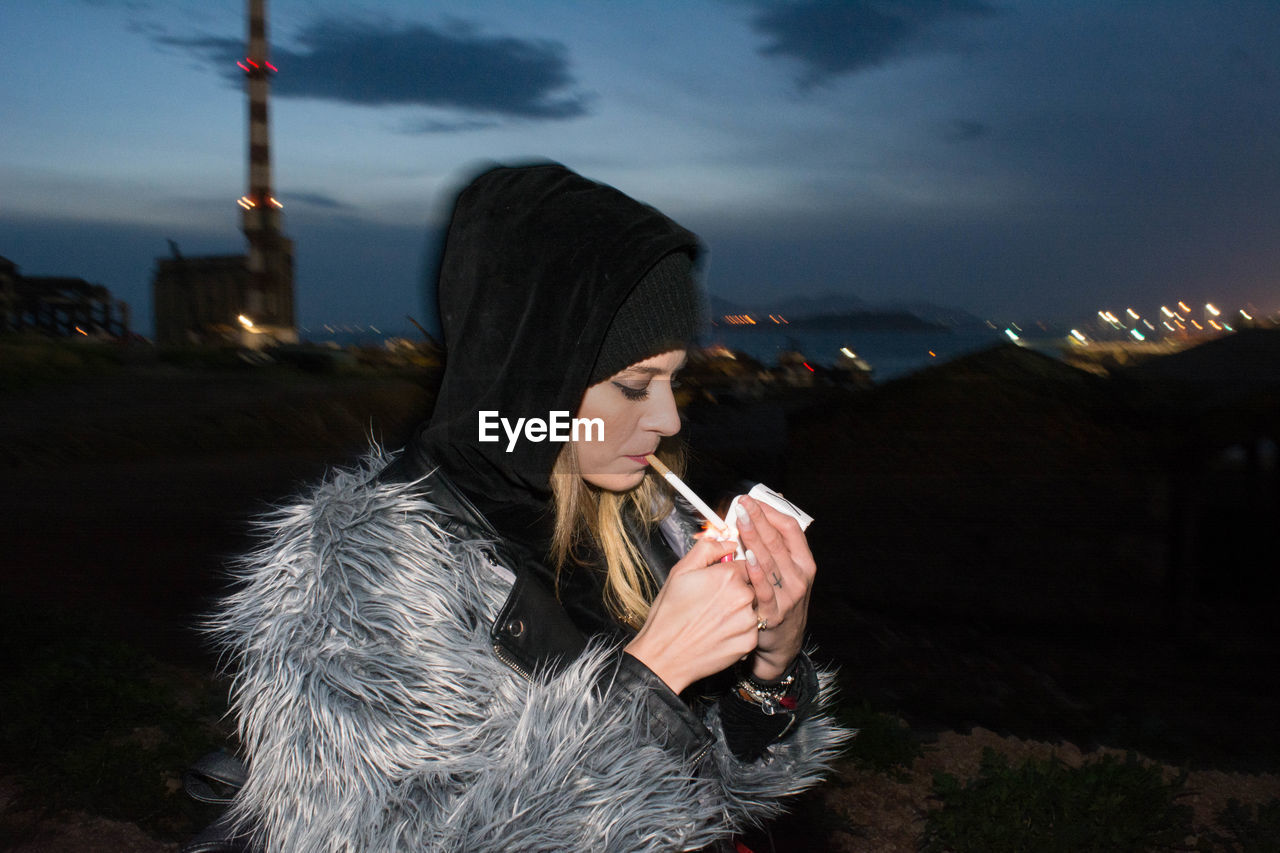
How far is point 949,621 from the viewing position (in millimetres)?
4469

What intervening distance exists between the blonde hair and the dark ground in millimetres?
1498

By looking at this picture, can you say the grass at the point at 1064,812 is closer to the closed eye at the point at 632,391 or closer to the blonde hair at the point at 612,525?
the blonde hair at the point at 612,525

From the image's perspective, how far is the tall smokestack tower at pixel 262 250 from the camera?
282 cm

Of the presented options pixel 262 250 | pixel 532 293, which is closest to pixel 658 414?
Result: pixel 532 293

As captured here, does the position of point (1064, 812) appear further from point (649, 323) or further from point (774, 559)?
point (649, 323)

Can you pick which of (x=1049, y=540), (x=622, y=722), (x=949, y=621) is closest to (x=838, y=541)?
(x=949, y=621)

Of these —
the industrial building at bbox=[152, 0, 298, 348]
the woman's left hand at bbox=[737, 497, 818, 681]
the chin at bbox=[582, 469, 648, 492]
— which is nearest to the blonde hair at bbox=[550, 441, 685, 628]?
the chin at bbox=[582, 469, 648, 492]

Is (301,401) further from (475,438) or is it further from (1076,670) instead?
(1076,670)

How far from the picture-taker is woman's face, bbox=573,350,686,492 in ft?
4.19

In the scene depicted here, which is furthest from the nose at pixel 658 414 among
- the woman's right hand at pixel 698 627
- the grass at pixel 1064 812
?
the grass at pixel 1064 812

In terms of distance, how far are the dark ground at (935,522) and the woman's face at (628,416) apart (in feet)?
5.82

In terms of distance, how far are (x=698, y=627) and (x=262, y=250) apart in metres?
2.45

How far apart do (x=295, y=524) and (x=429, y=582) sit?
241 mm

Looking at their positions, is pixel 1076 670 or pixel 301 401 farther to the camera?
pixel 1076 670
